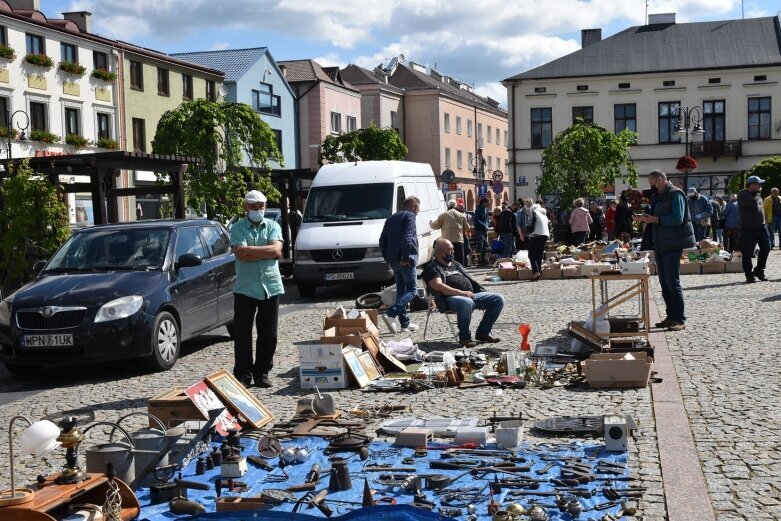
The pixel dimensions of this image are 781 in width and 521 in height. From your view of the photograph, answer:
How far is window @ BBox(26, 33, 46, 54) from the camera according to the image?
40.3 m

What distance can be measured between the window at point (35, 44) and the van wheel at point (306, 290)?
25467 mm

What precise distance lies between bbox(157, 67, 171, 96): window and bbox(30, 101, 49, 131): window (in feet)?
27.3

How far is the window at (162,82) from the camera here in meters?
48.7

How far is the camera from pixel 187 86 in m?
51.0

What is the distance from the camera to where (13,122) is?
127 feet

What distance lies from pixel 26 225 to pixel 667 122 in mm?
47331

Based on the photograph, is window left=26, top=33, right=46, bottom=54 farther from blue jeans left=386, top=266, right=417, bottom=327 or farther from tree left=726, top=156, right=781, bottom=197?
tree left=726, top=156, right=781, bottom=197

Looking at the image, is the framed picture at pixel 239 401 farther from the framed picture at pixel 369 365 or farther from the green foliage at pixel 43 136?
the green foliage at pixel 43 136

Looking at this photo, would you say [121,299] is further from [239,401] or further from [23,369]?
[239,401]

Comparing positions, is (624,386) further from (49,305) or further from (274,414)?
(49,305)

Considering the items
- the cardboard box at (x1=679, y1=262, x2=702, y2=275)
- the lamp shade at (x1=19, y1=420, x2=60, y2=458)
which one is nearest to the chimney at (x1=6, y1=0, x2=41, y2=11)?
the cardboard box at (x1=679, y1=262, x2=702, y2=275)

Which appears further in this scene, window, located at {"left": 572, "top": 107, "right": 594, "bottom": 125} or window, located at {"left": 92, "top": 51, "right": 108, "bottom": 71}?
window, located at {"left": 572, "top": 107, "right": 594, "bottom": 125}

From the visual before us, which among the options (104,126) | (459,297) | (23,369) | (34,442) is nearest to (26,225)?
(23,369)

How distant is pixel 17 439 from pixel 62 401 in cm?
159
